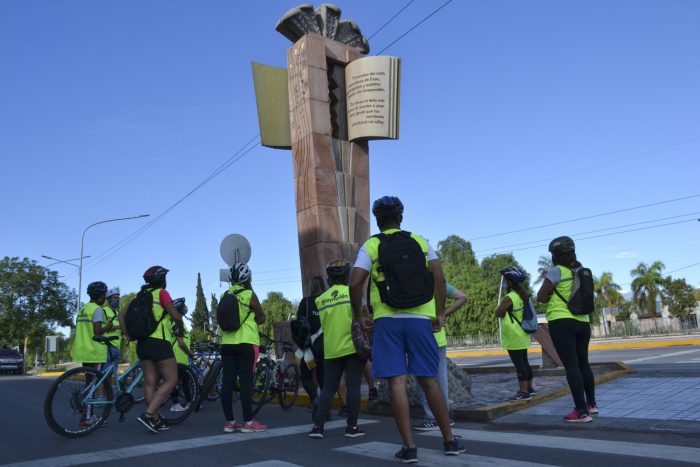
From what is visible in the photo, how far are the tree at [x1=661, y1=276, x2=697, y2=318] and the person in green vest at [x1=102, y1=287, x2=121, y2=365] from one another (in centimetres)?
6561

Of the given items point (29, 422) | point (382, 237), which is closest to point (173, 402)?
point (29, 422)

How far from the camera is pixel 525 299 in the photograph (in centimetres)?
738

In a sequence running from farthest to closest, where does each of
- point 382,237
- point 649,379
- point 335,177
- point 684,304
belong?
point 684,304, point 335,177, point 649,379, point 382,237

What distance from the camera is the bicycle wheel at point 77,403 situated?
234 inches

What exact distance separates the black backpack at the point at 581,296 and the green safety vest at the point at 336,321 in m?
2.08

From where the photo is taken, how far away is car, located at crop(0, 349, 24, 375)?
36006mm

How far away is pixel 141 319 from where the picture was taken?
6238mm

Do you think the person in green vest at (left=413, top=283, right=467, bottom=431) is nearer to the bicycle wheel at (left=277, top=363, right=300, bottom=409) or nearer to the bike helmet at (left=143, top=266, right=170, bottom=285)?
the bicycle wheel at (left=277, top=363, right=300, bottom=409)

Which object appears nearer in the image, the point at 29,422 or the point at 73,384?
the point at 73,384

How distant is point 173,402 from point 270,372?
5.56ft

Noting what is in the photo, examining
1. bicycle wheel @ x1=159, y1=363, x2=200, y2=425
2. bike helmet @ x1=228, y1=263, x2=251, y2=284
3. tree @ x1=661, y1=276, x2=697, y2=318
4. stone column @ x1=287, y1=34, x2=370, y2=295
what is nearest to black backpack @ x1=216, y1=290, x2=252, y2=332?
bike helmet @ x1=228, y1=263, x2=251, y2=284

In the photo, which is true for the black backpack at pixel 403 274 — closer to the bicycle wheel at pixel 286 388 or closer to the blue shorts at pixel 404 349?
the blue shorts at pixel 404 349

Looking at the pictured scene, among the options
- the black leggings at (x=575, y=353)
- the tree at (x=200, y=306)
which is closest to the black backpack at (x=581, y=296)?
the black leggings at (x=575, y=353)

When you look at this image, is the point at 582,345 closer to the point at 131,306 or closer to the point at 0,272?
the point at 131,306
